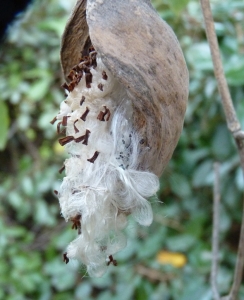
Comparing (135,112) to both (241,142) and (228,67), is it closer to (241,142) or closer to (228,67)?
(241,142)

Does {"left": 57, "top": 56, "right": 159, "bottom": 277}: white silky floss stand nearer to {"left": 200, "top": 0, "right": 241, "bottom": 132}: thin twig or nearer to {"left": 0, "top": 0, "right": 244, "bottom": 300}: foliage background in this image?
{"left": 200, "top": 0, "right": 241, "bottom": 132}: thin twig

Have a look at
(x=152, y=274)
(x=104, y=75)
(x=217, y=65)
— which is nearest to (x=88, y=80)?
(x=104, y=75)

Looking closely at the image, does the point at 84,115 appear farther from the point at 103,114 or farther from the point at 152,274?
the point at 152,274

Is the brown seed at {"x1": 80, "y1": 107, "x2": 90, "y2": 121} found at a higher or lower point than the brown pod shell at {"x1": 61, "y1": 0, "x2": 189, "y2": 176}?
lower

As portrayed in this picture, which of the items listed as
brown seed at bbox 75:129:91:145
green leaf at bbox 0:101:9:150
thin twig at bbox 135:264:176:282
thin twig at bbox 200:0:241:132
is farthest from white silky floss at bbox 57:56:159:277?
thin twig at bbox 135:264:176:282

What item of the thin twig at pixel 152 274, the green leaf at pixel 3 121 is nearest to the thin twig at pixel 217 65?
the green leaf at pixel 3 121

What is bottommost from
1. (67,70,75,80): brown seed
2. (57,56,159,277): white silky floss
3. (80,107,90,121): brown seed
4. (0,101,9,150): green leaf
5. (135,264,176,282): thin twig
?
(135,264,176,282): thin twig

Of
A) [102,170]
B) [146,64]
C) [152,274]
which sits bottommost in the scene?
[152,274]
